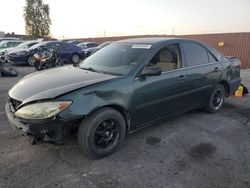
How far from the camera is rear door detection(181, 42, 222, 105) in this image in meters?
4.74

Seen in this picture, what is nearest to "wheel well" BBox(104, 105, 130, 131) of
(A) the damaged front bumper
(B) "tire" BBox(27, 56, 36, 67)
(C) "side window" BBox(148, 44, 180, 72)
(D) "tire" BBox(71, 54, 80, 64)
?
(A) the damaged front bumper

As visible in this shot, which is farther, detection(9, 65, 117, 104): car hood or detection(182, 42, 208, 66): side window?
detection(182, 42, 208, 66): side window

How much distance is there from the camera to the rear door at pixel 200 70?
474 centimetres

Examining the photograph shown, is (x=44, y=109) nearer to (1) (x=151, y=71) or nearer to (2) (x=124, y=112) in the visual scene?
(2) (x=124, y=112)

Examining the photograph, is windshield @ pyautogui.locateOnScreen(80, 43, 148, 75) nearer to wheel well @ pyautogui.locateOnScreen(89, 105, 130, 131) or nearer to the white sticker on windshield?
the white sticker on windshield

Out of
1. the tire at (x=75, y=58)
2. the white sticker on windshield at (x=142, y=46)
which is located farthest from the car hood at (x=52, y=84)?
the tire at (x=75, y=58)

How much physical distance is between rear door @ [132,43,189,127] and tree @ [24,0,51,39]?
45.7 metres

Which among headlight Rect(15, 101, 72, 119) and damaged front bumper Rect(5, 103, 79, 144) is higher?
headlight Rect(15, 101, 72, 119)

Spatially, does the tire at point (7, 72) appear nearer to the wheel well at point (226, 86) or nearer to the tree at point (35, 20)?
the wheel well at point (226, 86)

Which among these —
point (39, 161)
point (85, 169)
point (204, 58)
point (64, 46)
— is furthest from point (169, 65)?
point (64, 46)

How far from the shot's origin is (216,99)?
5.66 metres

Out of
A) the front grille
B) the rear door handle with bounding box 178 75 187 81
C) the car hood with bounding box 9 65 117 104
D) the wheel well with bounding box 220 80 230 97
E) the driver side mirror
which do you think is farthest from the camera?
the wheel well with bounding box 220 80 230 97

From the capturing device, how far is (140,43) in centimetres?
446

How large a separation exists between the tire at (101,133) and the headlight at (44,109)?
36 cm
